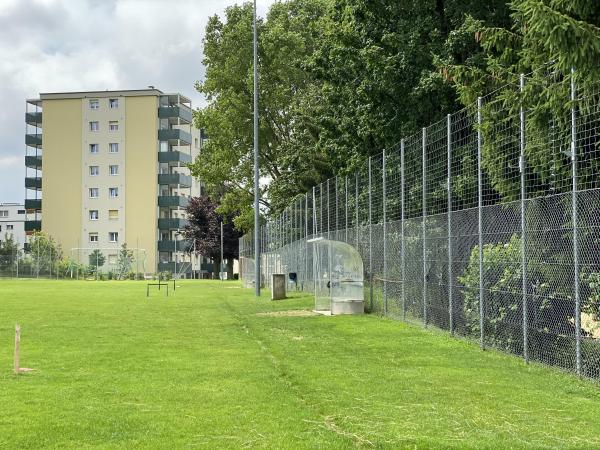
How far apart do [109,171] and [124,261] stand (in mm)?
13900

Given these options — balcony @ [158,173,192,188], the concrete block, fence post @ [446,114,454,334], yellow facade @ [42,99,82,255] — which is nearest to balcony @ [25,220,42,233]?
yellow facade @ [42,99,82,255]

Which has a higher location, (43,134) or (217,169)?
(43,134)

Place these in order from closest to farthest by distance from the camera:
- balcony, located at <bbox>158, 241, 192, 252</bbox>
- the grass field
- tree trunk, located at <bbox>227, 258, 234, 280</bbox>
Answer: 1. the grass field
2. tree trunk, located at <bbox>227, 258, 234, 280</bbox>
3. balcony, located at <bbox>158, 241, 192, 252</bbox>

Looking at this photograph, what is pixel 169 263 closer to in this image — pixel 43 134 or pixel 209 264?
pixel 209 264

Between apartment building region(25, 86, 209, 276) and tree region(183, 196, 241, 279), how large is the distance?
157 inches

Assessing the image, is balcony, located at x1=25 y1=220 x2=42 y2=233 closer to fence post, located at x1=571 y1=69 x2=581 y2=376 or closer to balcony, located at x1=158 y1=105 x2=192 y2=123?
balcony, located at x1=158 y1=105 x2=192 y2=123

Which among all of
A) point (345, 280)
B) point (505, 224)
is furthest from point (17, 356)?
point (345, 280)

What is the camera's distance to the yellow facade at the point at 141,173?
8888 centimetres

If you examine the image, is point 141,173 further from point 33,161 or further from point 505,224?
point 505,224

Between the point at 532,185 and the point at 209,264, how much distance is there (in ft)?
283

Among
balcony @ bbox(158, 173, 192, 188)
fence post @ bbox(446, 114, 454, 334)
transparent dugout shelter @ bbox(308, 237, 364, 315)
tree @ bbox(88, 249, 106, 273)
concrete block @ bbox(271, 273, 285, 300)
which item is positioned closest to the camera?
fence post @ bbox(446, 114, 454, 334)

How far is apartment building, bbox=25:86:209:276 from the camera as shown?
89.0 metres

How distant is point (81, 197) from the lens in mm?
89812

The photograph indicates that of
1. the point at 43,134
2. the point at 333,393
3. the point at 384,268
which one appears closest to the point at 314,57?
the point at 384,268
